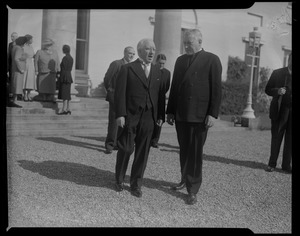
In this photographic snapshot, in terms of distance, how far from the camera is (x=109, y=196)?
345cm

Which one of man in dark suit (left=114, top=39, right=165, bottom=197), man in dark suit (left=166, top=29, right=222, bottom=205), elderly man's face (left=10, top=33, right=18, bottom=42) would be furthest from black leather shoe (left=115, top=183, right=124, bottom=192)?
elderly man's face (left=10, top=33, right=18, bottom=42)

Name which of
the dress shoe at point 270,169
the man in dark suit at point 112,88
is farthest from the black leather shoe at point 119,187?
Answer: the dress shoe at point 270,169

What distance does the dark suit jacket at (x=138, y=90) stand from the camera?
3.43 m

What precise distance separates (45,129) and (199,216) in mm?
1442

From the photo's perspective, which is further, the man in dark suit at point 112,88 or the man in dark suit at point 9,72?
the man in dark suit at point 112,88

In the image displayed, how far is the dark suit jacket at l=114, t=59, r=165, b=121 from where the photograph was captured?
3434 mm

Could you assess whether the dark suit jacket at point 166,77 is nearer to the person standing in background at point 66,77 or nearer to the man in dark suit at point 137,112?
the man in dark suit at point 137,112

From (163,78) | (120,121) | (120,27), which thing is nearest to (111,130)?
(120,121)

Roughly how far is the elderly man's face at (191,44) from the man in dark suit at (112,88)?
1.41 ft

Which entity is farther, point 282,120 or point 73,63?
point 282,120

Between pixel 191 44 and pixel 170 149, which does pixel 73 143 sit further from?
pixel 191 44

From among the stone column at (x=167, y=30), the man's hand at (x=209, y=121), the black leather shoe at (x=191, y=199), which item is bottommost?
the black leather shoe at (x=191, y=199)
